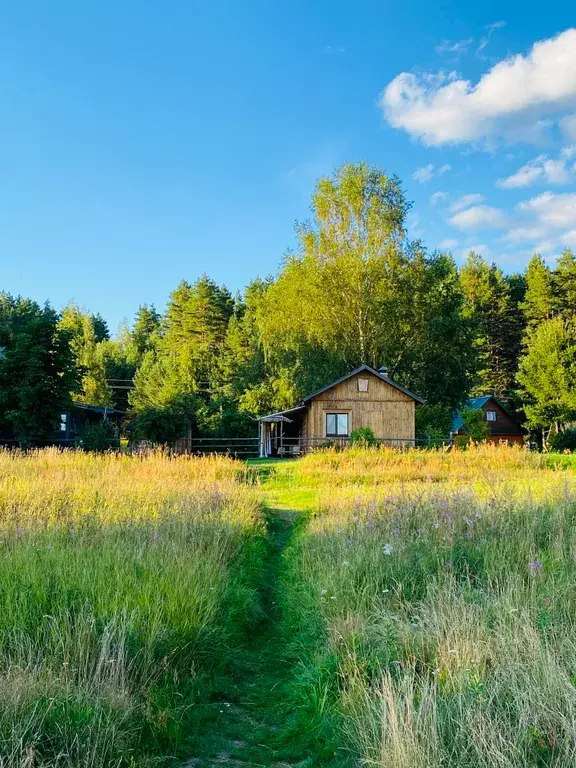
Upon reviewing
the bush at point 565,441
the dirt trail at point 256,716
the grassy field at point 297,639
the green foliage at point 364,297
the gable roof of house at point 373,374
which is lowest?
the dirt trail at point 256,716

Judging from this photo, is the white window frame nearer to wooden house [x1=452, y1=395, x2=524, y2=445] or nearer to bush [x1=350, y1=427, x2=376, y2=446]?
bush [x1=350, y1=427, x2=376, y2=446]

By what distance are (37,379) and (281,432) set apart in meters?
14.3

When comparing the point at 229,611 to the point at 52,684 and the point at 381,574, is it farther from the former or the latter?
the point at 52,684

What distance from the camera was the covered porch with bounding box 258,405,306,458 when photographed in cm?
3481

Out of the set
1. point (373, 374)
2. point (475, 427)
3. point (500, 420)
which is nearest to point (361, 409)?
point (373, 374)

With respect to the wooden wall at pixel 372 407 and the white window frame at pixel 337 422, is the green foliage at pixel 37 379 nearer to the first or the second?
the wooden wall at pixel 372 407

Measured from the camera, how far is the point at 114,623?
381cm

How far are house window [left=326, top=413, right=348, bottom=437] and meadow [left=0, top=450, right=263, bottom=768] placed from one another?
981 inches

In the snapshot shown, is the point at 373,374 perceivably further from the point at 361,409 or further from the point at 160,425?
the point at 160,425

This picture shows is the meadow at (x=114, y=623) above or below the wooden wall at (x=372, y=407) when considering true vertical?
below

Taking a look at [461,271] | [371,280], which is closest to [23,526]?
[371,280]

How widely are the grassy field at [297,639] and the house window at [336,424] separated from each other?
25.2 meters

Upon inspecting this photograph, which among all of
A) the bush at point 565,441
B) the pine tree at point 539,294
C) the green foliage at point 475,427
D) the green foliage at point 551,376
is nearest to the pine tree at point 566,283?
the pine tree at point 539,294

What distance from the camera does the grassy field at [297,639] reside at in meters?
2.86
